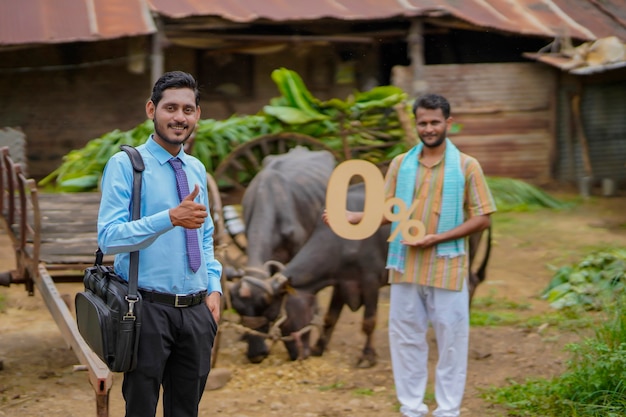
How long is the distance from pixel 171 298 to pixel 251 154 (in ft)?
17.8

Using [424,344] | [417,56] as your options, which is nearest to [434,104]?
[424,344]

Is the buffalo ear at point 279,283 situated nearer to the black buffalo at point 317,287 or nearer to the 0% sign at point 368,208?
the black buffalo at point 317,287

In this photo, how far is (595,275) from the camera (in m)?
8.31

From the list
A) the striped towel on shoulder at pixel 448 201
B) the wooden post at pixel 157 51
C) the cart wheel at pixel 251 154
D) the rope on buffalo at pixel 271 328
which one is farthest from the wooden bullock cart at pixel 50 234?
the wooden post at pixel 157 51

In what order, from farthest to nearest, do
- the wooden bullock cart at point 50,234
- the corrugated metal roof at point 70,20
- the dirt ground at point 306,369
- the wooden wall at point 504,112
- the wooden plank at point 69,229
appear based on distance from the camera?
1. the wooden wall at point 504,112
2. the corrugated metal roof at point 70,20
3. the wooden plank at point 69,229
4. the dirt ground at point 306,369
5. the wooden bullock cart at point 50,234

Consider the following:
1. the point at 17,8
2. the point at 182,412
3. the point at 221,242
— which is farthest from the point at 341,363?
the point at 17,8

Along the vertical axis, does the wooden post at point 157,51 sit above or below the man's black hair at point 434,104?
above

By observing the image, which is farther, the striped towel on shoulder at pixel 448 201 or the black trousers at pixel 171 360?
the striped towel on shoulder at pixel 448 201

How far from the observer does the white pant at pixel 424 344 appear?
16.2 ft

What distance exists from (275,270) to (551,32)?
29.4 ft

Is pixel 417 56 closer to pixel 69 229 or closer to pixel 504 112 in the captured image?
pixel 504 112

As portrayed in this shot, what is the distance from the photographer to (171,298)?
3.42m

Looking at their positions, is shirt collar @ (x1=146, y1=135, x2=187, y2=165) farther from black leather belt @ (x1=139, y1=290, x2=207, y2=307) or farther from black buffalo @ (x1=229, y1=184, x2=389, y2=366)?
black buffalo @ (x1=229, y1=184, x2=389, y2=366)

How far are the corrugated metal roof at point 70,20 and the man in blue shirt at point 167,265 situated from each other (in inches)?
359
